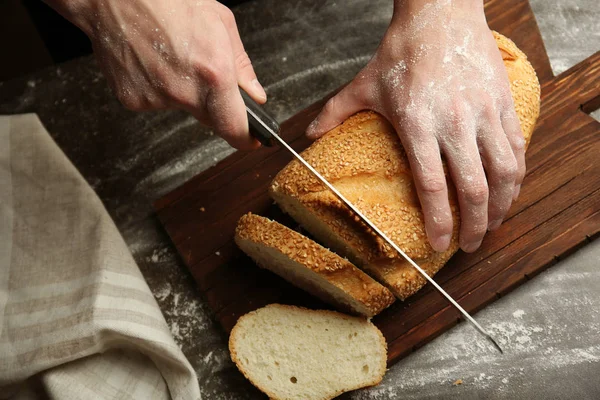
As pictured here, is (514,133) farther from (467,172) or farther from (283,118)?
(283,118)

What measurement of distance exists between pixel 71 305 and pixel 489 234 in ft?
4.87

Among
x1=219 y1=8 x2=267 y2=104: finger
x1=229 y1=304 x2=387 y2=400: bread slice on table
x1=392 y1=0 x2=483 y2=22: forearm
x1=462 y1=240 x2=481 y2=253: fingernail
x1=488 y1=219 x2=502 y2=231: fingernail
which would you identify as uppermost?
x1=392 y1=0 x2=483 y2=22: forearm

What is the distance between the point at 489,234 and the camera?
2.26m

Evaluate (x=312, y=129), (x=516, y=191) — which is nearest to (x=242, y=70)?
(x=312, y=129)

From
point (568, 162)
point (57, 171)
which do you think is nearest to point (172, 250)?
point (57, 171)

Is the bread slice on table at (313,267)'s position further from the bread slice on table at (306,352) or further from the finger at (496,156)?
the finger at (496,156)

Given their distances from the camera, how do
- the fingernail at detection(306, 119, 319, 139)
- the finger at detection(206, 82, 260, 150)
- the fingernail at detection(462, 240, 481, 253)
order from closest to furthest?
the finger at detection(206, 82, 260, 150) < the fingernail at detection(462, 240, 481, 253) < the fingernail at detection(306, 119, 319, 139)

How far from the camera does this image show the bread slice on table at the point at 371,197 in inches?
78.9

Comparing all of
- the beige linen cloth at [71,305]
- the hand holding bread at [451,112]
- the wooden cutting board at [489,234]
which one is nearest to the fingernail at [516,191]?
the hand holding bread at [451,112]

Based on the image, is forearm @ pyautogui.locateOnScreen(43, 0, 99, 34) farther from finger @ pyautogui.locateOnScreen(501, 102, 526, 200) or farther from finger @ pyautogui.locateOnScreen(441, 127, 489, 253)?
finger @ pyautogui.locateOnScreen(501, 102, 526, 200)

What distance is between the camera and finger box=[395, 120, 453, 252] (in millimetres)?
1949

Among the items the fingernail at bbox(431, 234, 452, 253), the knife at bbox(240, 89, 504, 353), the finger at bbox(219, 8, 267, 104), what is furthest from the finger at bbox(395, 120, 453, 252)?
the finger at bbox(219, 8, 267, 104)

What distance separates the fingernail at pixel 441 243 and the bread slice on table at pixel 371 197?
0.03m

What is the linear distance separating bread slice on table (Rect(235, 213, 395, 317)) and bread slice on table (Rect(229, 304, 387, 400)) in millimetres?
85
